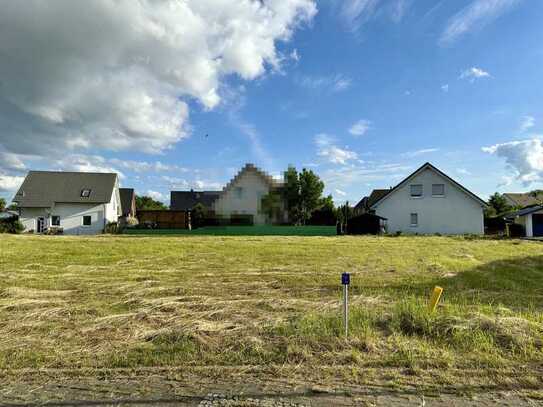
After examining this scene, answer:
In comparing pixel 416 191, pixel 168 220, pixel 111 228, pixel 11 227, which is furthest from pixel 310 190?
pixel 11 227

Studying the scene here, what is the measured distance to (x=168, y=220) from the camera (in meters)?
32.5

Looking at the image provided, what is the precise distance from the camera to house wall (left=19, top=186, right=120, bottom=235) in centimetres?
3344

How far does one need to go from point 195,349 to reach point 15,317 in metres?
3.19

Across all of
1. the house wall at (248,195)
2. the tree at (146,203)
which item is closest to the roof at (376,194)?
the house wall at (248,195)

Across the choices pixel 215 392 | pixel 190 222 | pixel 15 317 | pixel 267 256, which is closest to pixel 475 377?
pixel 215 392

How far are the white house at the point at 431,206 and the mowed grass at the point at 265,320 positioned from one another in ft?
69.8

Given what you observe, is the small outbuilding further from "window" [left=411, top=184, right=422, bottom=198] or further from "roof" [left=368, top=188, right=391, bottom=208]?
"roof" [left=368, top=188, right=391, bottom=208]

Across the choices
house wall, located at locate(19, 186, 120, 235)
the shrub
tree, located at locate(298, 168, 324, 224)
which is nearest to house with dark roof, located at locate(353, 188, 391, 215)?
tree, located at locate(298, 168, 324, 224)

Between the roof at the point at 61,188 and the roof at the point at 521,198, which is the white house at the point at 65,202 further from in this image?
the roof at the point at 521,198

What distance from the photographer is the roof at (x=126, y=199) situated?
45366mm

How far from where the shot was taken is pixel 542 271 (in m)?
9.22

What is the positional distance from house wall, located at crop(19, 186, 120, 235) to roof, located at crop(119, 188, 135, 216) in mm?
9403

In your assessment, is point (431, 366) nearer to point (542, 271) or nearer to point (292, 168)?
point (542, 271)

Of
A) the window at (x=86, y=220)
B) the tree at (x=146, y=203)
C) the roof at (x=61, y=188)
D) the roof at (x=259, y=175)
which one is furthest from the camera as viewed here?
the tree at (x=146, y=203)
